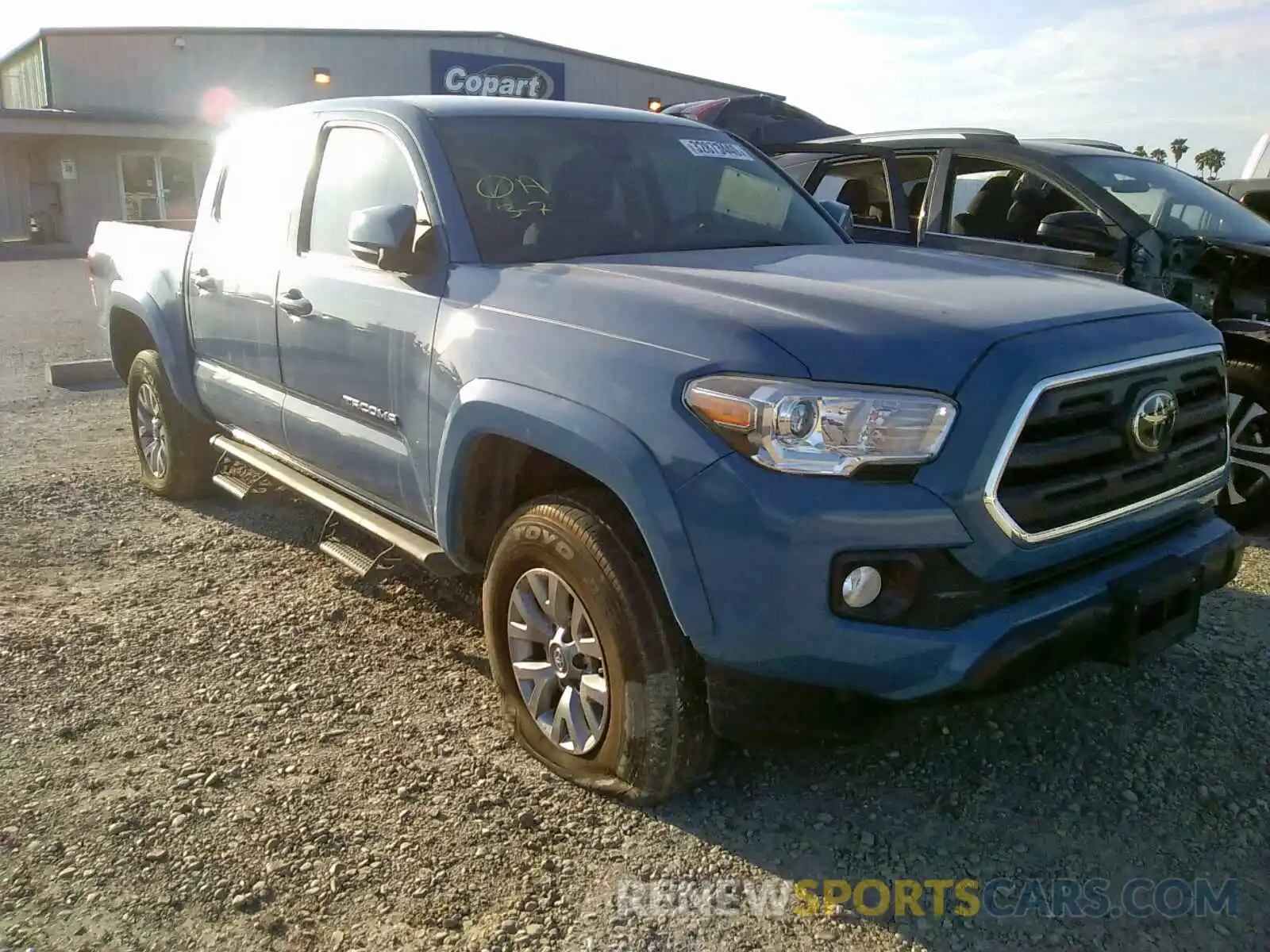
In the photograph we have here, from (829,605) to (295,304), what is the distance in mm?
Answer: 2506

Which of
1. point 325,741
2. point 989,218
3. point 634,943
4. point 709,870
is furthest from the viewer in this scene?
point 989,218

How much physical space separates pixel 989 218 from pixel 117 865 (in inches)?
203

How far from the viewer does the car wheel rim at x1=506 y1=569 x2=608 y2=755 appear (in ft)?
9.60

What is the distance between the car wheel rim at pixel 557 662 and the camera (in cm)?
293

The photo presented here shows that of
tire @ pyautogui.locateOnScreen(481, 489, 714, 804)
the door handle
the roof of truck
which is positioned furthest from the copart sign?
tire @ pyautogui.locateOnScreen(481, 489, 714, 804)

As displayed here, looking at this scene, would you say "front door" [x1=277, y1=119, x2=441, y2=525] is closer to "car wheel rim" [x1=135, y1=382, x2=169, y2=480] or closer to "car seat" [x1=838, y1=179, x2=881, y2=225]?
"car wheel rim" [x1=135, y1=382, x2=169, y2=480]

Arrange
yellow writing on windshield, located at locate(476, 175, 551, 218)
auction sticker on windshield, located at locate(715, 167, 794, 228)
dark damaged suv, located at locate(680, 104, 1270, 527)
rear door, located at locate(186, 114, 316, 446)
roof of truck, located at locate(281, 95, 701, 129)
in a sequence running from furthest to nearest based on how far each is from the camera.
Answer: dark damaged suv, located at locate(680, 104, 1270, 527) → rear door, located at locate(186, 114, 316, 446) → auction sticker on windshield, located at locate(715, 167, 794, 228) → roof of truck, located at locate(281, 95, 701, 129) → yellow writing on windshield, located at locate(476, 175, 551, 218)

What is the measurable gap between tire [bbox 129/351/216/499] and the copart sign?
26971mm

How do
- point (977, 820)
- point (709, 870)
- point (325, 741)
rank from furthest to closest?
point (325, 741) → point (977, 820) → point (709, 870)

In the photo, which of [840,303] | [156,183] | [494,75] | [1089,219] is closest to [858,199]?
[1089,219]

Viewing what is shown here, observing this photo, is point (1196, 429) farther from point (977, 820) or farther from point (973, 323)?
point (977, 820)

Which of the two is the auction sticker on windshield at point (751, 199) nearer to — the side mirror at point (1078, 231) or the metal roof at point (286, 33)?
the side mirror at point (1078, 231)

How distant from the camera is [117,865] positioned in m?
2.75

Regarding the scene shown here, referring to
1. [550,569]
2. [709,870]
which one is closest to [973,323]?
[550,569]
